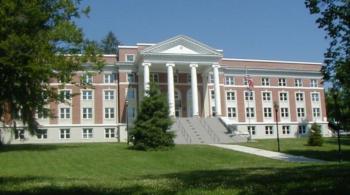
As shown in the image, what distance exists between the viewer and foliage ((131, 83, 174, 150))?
35219 mm

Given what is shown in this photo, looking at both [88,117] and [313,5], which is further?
[88,117]

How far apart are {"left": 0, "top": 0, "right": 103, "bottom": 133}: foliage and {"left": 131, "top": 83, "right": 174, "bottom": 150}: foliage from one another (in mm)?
4976

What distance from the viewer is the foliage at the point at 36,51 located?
31.9 meters

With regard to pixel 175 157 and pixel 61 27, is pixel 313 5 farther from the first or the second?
pixel 61 27

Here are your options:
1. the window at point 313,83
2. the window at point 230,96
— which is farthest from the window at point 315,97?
the window at point 230,96

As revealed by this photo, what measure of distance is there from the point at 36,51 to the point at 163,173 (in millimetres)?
16848

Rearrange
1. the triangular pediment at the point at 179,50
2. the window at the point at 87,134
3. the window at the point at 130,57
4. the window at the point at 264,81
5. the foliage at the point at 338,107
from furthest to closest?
the window at the point at 264,81 < the window at the point at 130,57 < the window at the point at 87,134 < the triangular pediment at the point at 179,50 < the foliage at the point at 338,107

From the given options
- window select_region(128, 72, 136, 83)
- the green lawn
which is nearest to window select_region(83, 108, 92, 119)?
window select_region(128, 72, 136, 83)

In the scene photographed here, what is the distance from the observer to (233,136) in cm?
4759

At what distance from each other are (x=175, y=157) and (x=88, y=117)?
29.3 metres

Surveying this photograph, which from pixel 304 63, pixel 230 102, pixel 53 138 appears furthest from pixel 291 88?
pixel 53 138

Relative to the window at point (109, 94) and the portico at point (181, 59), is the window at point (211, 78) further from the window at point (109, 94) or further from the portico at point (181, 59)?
the window at point (109, 94)

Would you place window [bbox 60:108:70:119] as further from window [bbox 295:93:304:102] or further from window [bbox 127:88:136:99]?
Result: window [bbox 295:93:304:102]

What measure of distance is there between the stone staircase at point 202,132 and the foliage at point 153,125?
8.70 metres
